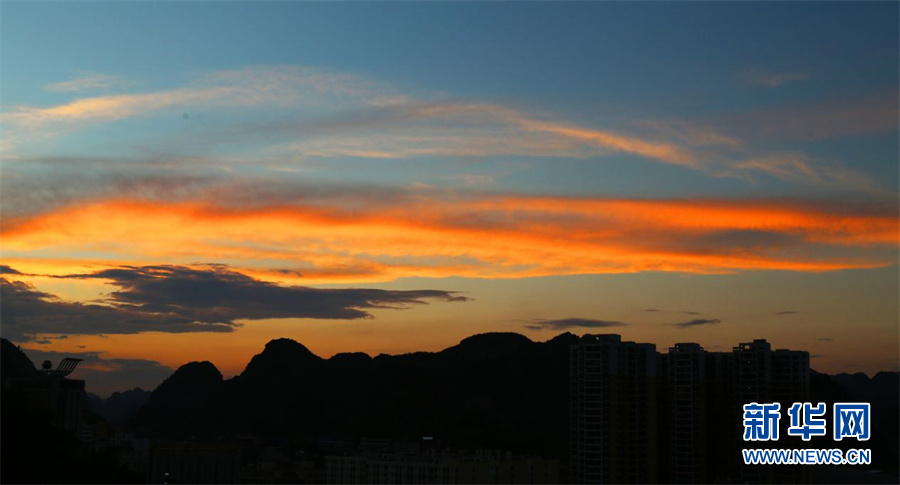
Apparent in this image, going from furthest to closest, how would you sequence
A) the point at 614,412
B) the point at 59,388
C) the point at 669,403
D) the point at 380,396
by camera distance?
the point at 380,396 → the point at 59,388 → the point at 669,403 → the point at 614,412

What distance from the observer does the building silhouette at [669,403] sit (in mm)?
42906

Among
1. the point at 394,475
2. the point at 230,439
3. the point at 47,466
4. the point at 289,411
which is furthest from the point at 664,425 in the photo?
the point at 289,411

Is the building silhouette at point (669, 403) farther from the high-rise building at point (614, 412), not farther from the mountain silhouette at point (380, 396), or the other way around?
the mountain silhouette at point (380, 396)

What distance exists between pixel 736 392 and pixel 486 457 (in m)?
12.4

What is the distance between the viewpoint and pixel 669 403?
4497cm

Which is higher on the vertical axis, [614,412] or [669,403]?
[669,403]

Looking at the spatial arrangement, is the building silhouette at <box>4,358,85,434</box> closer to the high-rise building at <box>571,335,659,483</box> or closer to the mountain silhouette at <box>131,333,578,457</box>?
the high-rise building at <box>571,335,659,483</box>

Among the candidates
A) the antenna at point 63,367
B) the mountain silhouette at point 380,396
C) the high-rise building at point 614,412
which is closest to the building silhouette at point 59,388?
the antenna at point 63,367

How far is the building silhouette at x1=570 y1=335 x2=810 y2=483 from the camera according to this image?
42.9m

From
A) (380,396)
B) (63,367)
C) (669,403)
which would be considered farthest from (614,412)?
(380,396)

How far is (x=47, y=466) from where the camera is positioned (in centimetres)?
2164

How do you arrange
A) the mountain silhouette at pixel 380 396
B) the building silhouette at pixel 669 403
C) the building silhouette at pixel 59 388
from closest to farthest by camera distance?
1. the building silhouette at pixel 669 403
2. the building silhouette at pixel 59 388
3. the mountain silhouette at pixel 380 396

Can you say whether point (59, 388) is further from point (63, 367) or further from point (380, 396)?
point (380, 396)

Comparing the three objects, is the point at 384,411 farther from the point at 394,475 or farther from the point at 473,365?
the point at 394,475
